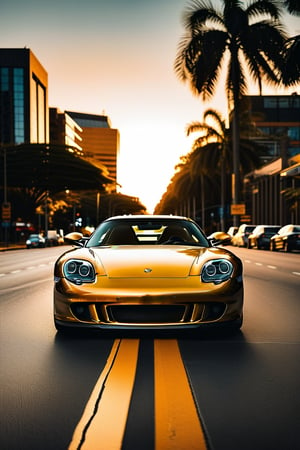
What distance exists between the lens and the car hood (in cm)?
612

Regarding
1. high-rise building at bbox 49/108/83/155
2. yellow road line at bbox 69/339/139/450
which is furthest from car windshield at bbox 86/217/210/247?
high-rise building at bbox 49/108/83/155

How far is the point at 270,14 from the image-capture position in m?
37.9

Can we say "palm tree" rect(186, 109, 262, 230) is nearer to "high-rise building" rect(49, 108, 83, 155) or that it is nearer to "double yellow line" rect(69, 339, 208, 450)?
"double yellow line" rect(69, 339, 208, 450)

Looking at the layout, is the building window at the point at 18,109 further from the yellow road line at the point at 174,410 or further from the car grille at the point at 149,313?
the yellow road line at the point at 174,410

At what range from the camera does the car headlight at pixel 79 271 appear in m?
6.18

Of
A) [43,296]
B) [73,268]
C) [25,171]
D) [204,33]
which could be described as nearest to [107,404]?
[73,268]

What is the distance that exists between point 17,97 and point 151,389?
104 meters

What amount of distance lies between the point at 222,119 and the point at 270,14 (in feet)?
71.4

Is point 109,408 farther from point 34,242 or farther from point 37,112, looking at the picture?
point 37,112

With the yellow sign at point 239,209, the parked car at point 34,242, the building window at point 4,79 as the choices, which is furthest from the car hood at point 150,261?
the building window at point 4,79

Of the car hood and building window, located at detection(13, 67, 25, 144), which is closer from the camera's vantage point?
the car hood

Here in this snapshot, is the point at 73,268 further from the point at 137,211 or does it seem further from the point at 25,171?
the point at 137,211

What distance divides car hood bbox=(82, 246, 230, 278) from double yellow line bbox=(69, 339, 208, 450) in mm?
801

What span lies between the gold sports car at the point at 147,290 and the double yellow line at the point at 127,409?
1.29 feet
